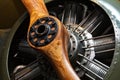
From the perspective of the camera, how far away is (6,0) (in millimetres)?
1552

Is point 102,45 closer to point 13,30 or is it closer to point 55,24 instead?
point 55,24

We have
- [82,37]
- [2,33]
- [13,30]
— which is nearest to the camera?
[82,37]

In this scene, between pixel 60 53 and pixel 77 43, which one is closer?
pixel 60 53

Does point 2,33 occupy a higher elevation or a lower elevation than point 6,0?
lower

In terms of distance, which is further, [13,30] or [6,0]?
[6,0]

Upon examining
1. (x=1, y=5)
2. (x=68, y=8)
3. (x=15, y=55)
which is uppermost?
(x=68, y=8)

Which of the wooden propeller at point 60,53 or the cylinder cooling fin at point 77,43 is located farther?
the cylinder cooling fin at point 77,43

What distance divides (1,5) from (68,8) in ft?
1.52

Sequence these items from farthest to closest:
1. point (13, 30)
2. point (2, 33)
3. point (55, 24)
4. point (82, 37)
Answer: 1. point (2, 33)
2. point (13, 30)
3. point (82, 37)
4. point (55, 24)

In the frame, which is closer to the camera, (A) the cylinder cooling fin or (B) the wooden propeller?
(B) the wooden propeller

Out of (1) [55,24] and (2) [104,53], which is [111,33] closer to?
(2) [104,53]

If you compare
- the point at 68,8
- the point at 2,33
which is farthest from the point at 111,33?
the point at 2,33

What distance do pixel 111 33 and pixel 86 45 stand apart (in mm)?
111

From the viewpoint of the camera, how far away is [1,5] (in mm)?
1574
